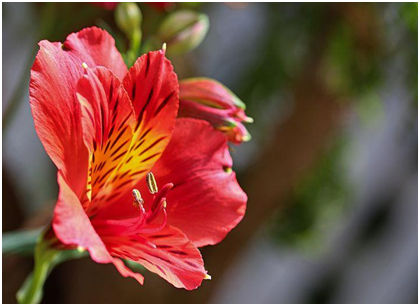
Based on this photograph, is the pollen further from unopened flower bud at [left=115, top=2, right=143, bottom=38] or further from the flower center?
unopened flower bud at [left=115, top=2, right=143, bottom=38]

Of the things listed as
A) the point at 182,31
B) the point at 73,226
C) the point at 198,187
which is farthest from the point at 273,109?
the point at 73,226

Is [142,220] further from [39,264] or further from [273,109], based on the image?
[273,109]

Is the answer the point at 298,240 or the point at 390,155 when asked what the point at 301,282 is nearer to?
the point at 390,155

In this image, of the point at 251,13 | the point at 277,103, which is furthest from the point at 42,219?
the point at 251,13

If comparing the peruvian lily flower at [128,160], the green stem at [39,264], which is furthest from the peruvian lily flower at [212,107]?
the green stem at [39,264]

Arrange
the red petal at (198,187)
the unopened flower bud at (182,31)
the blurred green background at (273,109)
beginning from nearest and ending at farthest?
the red petal at (198,187), the unopened flower bud at (182,31), the blurred green background at (273,109)

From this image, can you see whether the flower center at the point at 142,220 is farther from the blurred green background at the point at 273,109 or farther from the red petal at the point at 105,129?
the blurred green background at the point at 273,109

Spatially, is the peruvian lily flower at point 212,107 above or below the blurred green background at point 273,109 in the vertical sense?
above
